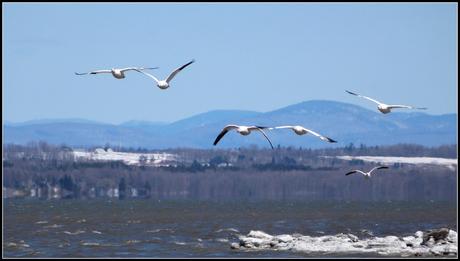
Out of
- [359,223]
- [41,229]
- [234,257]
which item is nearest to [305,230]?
[359,223]

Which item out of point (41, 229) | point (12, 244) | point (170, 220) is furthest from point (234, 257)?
point (170, 220)

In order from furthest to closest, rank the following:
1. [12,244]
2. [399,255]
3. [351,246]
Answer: [12,244], [351,246], [399,255]

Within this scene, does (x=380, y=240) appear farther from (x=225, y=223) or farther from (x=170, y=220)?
(x=170, y=220)

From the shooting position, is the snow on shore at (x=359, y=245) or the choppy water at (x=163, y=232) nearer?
the snow on shore at (x=359, y=245)

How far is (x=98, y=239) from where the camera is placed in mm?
65375

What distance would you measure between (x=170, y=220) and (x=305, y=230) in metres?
19.6

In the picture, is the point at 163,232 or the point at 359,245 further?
the point at 163,232

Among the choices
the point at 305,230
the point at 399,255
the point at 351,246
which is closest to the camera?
the point at 399,255

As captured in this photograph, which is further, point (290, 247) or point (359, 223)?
point (359, 223)

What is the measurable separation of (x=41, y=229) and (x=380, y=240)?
26134 mm

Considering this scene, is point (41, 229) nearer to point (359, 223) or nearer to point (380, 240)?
point (359, 223)

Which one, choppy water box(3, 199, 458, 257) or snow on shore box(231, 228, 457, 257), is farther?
choppy water box(3, 199, 458, 257)

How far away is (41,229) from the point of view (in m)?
76.8

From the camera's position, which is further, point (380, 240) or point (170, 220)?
point (170, 220)
